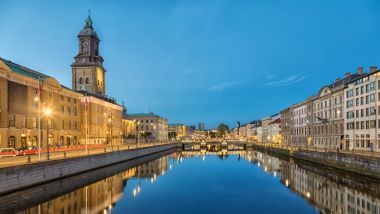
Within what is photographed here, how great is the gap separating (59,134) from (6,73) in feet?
84.1

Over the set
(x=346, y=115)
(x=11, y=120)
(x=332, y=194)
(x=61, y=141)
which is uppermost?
(x=346, y=115)

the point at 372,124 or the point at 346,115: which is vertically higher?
the point at 346,115

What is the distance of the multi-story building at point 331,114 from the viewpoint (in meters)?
81.6

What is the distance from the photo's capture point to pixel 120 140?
136 meters

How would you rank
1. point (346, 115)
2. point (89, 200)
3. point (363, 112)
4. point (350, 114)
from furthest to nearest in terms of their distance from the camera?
point (346, 115) → point (350, 114) → point (363, 112) → point (89, 200)

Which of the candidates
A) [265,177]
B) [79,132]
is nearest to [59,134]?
[79,132]

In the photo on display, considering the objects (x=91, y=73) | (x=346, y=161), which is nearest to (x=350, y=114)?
(x=346, y=161)

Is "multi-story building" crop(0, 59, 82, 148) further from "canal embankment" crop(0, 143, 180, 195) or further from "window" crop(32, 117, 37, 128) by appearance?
"canal embankment" crop(0, 143, 180, 195)

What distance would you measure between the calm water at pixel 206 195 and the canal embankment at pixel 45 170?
3.47 feet

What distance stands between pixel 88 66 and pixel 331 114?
91865mm

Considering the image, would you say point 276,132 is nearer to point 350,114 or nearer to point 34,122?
point 350,114

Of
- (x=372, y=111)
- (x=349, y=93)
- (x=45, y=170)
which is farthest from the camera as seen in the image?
(x=349, y=93)

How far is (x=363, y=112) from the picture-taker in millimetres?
70125

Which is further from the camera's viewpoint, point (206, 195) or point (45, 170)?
point (206, 195)
